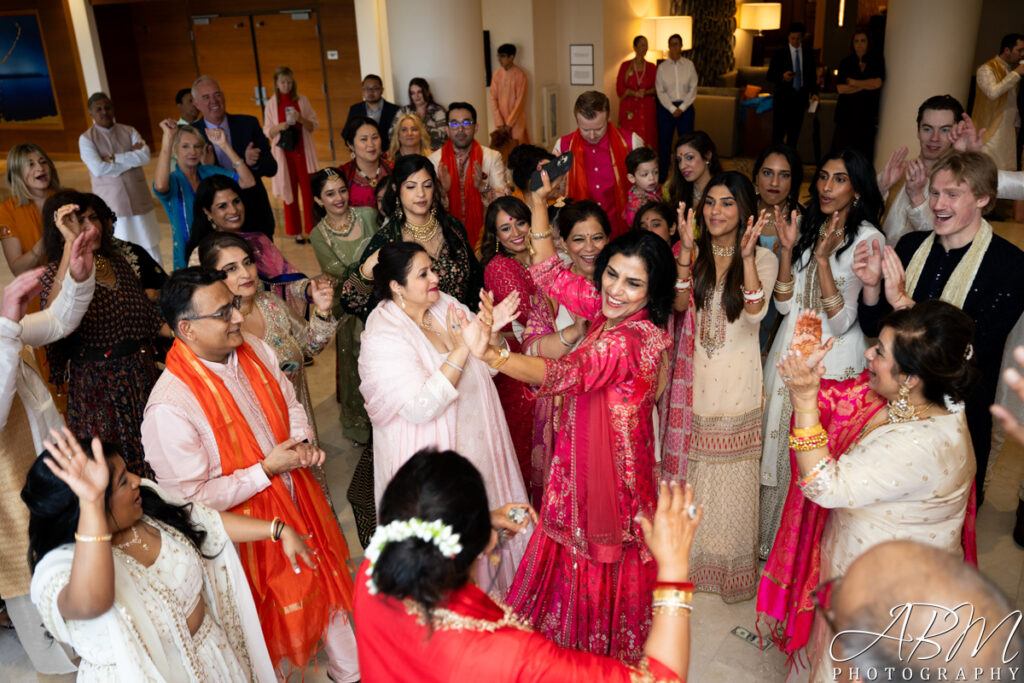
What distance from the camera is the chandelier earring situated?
2.02m

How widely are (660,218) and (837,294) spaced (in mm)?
859

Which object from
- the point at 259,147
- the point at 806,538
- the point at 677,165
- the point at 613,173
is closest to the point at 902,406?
the point at 806,538

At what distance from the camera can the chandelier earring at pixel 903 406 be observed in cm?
202

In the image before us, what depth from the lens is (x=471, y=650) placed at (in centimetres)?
143

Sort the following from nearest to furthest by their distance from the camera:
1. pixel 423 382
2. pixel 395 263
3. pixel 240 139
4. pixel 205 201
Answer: pixel 423 382
pixel 395 263
pixel 205 201
pixel 240 139

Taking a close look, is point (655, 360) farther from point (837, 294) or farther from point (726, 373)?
point (837, 294)

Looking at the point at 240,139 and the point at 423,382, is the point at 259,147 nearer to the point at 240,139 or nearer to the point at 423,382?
the point at 240,139

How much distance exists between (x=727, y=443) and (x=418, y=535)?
187cm

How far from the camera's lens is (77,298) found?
2854 millimetres

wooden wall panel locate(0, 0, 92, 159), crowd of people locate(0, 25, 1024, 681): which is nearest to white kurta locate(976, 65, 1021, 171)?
crowd of people locate(0, 25, 1024, 681)

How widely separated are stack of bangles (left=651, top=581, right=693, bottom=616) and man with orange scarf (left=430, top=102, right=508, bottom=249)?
3.64m

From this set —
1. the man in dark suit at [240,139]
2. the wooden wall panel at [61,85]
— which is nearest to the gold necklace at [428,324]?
the man in dark suit at [240,139]

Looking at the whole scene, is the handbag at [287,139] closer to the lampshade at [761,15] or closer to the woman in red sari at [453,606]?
the woman in red sari at [453,606]

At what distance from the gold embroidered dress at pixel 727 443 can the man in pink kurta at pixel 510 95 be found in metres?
6.98
